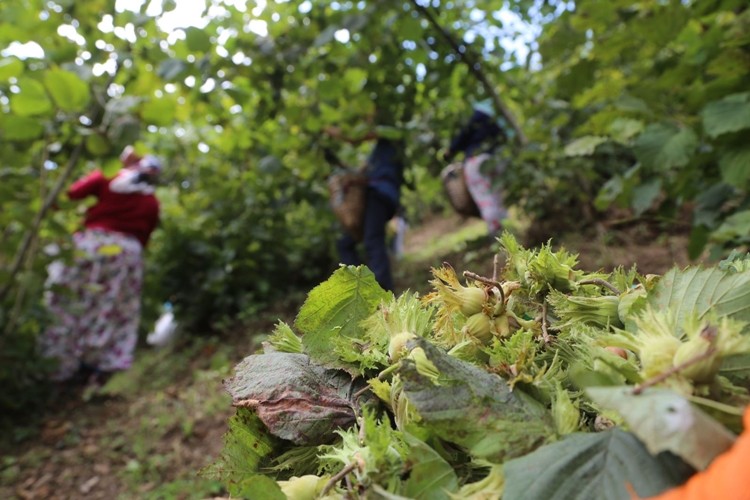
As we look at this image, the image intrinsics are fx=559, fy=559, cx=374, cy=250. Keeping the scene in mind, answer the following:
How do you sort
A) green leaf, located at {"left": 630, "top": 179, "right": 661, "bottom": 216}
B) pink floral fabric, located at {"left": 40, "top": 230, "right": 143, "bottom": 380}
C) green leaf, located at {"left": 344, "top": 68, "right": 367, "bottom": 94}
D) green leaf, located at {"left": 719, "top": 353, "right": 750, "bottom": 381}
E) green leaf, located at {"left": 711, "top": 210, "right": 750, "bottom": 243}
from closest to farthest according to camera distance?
green leaf, located at {"left": 719, "top": 353, "right": 750, "bottom": 381} < green leaf, located at {"left": 711, "top": 210, "right": 750, "bottom": 243} < green leaf, located at {"left": 630, "top": 179, "right": 661, "bottom": 216} < green leaf, located at {"left": 344, "top": 68, "right": 367, "bottom": 94} < pink floral fabric, located at {"left": 40, "top": 230, "right": 143, "bottom": 380}

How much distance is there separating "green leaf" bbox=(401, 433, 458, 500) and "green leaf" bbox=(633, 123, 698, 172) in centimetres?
183

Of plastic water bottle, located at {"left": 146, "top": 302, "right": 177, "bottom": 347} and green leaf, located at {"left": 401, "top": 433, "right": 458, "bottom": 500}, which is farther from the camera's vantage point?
plastic water bottle, located at {"left": 146, "top": 302, "right": 177, "bottom": 347}

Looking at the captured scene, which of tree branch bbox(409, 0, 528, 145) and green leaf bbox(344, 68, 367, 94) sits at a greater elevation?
green leaf bbox(344, 68, 367, 94)

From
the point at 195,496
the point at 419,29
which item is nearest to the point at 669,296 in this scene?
the point at 195,496

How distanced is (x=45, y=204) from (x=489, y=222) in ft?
10.4

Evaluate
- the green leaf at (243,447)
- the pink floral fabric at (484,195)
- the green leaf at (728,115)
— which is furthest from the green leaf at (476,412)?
the pink floral fabric at (484,195)

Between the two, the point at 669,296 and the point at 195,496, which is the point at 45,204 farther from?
the point at 669,296

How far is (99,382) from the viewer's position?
4.25m

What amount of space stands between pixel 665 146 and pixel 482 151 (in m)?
2.44

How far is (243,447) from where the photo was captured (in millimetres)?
621

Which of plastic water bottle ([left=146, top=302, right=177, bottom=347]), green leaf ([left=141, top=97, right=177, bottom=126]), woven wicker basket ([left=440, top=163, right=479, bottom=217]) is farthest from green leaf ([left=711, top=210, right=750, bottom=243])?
plastic water bottle ([left=146, top=302, right=177, bottom=347])

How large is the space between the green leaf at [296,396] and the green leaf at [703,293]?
0.33 metres

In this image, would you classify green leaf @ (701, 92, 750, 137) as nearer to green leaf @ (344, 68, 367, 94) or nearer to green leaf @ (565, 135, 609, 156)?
green leaf @ (565, 135, 609, 156)

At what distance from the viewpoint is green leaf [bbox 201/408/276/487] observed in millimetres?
614
